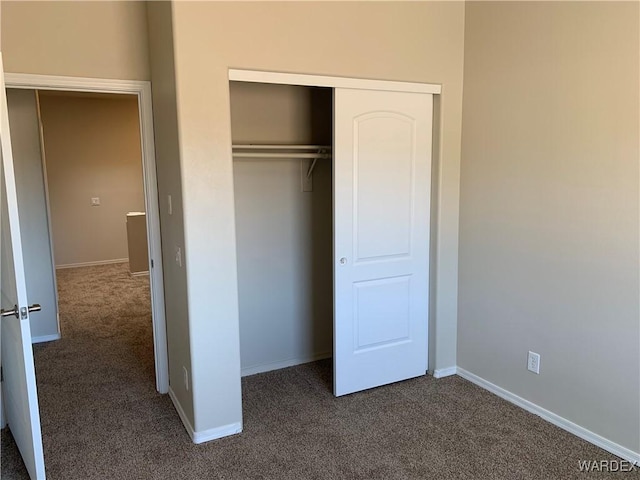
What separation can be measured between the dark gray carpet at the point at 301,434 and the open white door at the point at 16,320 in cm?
30

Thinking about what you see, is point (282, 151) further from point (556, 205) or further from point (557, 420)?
point (557, 420)

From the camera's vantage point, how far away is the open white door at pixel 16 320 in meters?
1.96

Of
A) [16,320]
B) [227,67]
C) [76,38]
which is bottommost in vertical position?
[16,320]

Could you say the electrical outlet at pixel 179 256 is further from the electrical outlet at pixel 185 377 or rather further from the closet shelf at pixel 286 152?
the closet shelf at pixel 286 152

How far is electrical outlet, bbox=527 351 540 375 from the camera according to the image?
113 inches

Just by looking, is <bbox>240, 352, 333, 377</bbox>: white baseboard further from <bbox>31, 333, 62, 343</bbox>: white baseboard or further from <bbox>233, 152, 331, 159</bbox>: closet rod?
<bbox>31, 333, 62, 343</bbox>: white baseboard

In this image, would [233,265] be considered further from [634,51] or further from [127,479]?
[634,51]

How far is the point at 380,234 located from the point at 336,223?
334mm

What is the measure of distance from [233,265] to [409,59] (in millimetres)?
1660

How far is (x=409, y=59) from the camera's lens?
2.99 m

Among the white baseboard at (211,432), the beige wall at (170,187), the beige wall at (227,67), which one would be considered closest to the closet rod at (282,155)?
the beige wall at (170,187)

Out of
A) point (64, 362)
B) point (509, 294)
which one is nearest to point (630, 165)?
point (509, 294)

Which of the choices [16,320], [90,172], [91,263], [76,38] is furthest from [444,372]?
[90,172]

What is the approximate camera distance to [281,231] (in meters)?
3.46
